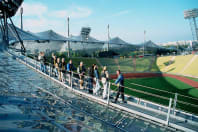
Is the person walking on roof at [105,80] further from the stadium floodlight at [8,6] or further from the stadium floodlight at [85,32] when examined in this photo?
the stadium floodlight at [85,32]

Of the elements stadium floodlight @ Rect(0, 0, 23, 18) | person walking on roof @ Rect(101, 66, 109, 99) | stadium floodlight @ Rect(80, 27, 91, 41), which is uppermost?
stadium floodlight @ Rect(80, 27, 91, 41)

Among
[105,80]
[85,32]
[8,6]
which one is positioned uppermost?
[85,32]

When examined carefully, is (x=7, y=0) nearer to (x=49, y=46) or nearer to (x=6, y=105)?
(x=6, y=105)

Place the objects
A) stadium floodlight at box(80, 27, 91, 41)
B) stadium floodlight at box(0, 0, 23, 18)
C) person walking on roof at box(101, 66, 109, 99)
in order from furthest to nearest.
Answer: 1. stadium floodlight at box(80, 27, 91, 41)
2. stadium floodlight at box(0, 0, 23, 18)
3. person walking on roof at box(101, 66, 109, 99)

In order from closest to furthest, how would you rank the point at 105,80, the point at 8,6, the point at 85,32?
1. the point at 105,80
2. the point at 8,6
3. the point at 85,32

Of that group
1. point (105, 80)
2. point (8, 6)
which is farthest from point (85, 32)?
point (105, 80)

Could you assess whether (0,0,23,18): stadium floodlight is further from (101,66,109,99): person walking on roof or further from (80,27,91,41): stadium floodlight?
(80,27,91,41): stadium floodlight

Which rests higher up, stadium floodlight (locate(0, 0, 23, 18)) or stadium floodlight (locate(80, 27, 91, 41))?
stadium floodlight (locate(80, 27, 91, 41))

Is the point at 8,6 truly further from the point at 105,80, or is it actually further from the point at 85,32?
the point at 85,32

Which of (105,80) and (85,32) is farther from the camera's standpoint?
(85,32)

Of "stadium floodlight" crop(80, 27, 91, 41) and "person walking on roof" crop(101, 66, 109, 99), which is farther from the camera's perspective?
"stadium floodlight" crop(80, 27, 91, 41)

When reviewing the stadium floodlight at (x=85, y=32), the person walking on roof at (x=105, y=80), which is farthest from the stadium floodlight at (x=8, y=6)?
the stadium floodlight at (x=85, y=32)

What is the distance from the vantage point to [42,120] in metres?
3.30

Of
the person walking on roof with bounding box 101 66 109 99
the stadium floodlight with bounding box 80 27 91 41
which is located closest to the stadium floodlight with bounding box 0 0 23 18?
the person walking on roof with bounding box 101 66 109 99
